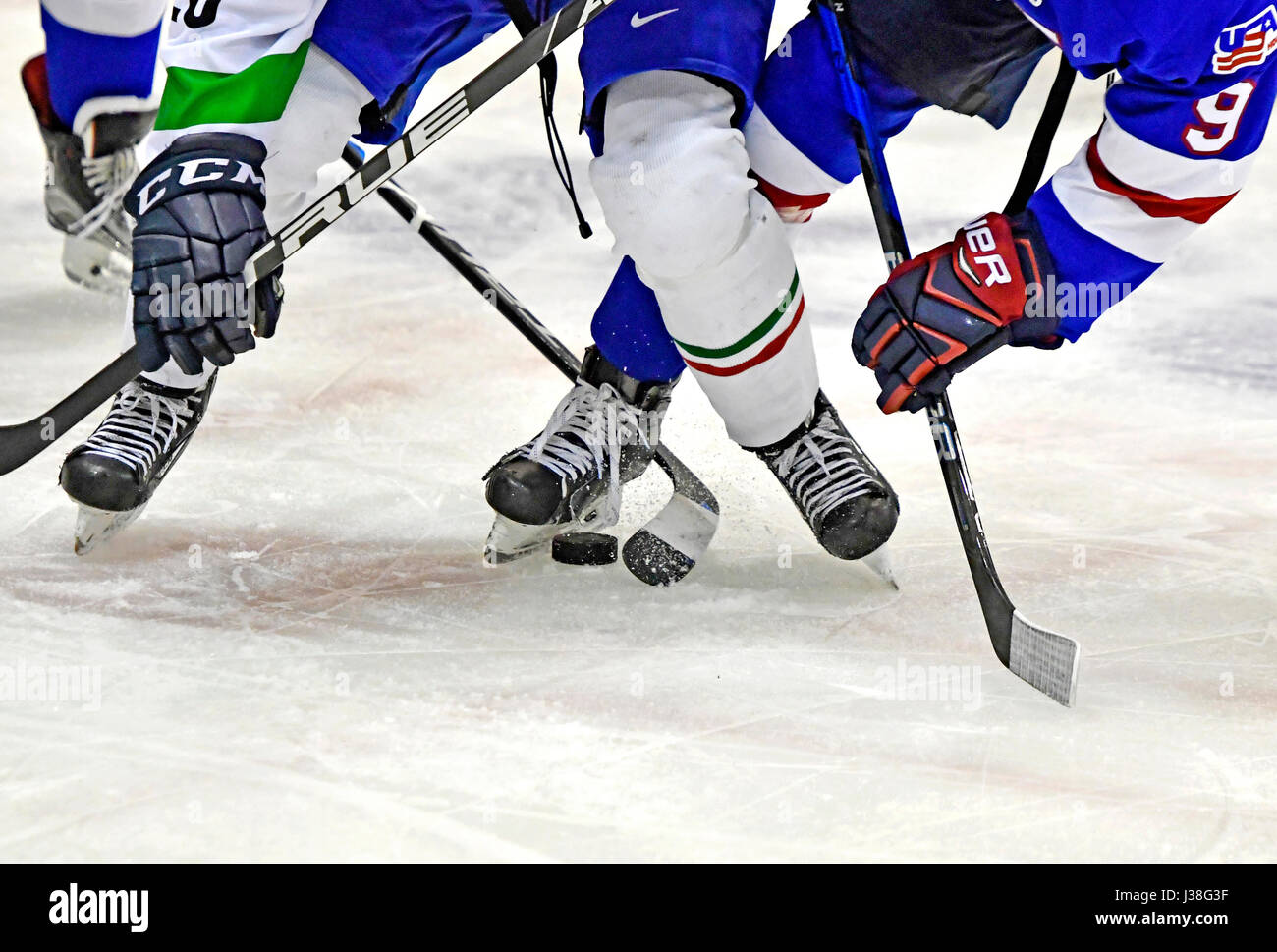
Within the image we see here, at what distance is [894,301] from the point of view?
1490mm

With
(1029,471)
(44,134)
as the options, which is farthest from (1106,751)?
(44,134)

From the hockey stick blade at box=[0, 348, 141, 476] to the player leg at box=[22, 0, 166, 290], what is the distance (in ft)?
3.11

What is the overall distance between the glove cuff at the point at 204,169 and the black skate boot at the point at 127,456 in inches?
10.3

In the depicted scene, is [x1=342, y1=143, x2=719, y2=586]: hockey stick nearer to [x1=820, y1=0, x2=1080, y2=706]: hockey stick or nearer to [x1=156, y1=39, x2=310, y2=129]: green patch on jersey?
[x1=156, y1=39, x2=310, y2=129]: green patch on jersey

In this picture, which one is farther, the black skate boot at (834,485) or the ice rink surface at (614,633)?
the black skate boot at (834,485)

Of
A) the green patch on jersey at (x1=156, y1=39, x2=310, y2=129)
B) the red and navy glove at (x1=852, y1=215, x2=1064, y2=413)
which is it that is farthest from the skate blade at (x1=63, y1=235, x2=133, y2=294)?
the red and navy glove at (x1=852, y1=215, x2=1064, y2=413)

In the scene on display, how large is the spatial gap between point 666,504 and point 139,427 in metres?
0.62

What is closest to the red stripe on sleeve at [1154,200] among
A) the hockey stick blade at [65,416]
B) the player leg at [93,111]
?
the hockey stick blade at [65,416]

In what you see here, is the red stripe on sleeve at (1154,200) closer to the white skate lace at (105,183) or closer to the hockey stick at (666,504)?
the hockey stick at (666,504)

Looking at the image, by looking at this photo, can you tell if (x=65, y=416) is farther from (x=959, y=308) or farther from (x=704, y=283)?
(x=959, y=308)

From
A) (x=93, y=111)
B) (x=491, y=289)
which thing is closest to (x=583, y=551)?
(x=491, y=289)

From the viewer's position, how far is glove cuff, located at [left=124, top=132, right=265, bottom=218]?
1540 millimetres

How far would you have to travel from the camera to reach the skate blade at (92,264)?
2.75 m
